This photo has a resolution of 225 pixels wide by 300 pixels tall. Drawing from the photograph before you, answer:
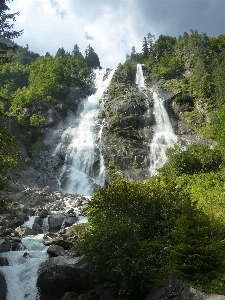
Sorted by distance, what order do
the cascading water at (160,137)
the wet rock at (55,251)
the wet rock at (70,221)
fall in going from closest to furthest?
the wet rock at (55,251) → the wet rock at (70,221) → the cascading water at (160,137)

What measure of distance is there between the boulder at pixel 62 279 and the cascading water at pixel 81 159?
25272mm

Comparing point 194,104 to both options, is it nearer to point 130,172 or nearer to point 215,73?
point 215,73

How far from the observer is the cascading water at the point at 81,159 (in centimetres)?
4031

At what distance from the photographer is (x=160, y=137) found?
151 ft

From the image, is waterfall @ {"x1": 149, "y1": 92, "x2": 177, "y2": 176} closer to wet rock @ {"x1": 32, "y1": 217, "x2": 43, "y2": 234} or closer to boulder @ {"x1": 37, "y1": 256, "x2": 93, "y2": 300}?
wet rock @ {"x1": 32, "y1": 217, "x2": 43, "y2": 234}

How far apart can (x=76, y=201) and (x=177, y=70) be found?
4706 cm

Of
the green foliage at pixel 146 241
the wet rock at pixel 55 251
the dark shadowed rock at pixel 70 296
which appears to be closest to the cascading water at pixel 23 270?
the wet rock at pixel 55 251

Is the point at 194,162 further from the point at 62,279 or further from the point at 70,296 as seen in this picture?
the point at 70,296

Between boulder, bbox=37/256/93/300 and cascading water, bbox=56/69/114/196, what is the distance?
25272 millimetres

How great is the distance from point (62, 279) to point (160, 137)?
35082 mm

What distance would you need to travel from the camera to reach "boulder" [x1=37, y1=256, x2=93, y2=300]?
13.2m

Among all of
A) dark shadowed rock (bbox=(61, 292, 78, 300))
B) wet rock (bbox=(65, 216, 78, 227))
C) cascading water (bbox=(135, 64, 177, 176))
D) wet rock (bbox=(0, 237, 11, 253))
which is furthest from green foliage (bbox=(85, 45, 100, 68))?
dark shadowed rock (bbox=(61, 292, 78, 300))

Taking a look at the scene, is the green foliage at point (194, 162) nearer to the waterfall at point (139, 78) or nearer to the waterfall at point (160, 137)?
the waterfall at point (160, 137)

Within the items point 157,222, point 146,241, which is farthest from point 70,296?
point 157,222
